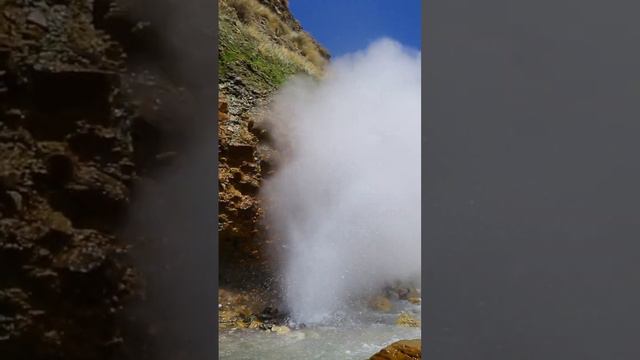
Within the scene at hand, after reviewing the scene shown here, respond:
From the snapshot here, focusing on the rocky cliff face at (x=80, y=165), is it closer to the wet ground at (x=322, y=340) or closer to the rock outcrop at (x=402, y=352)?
the rock outcrop at (x=402, y=352)

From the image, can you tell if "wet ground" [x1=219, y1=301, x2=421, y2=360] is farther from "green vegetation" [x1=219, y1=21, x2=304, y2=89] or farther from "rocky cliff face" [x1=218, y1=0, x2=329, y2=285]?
"green vegetation" [x1=219, y1=21, x2=304, y2=89]

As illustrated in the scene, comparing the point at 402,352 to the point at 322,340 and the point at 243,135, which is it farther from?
the point at 243,135

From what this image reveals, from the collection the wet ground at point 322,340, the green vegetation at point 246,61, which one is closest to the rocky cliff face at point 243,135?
the green vegetation at point 246,61

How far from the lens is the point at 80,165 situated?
71 cm

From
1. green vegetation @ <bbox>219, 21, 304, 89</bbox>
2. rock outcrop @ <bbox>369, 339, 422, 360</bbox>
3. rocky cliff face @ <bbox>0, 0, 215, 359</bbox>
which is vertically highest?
green vegetation @ <bbox>219, 21, 304, 89</bbox>

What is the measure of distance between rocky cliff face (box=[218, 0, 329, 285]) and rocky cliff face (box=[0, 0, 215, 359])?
4560 millimetres

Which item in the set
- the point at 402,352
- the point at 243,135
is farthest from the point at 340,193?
the point at 402,352

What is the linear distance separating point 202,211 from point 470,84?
1.69 feet

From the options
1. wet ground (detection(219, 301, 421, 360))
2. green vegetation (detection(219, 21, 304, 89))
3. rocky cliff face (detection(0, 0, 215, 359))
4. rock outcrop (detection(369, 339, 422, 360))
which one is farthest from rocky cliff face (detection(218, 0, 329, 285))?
rocky cliff face (detection(0, 0, 215, 359))

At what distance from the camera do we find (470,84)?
2.56ft

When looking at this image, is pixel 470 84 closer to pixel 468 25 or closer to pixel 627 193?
pixel 468 25

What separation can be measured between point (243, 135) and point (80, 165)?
191 inches

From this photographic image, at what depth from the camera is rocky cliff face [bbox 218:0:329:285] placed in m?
5.38

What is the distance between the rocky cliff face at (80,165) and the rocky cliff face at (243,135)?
4.56 meters
